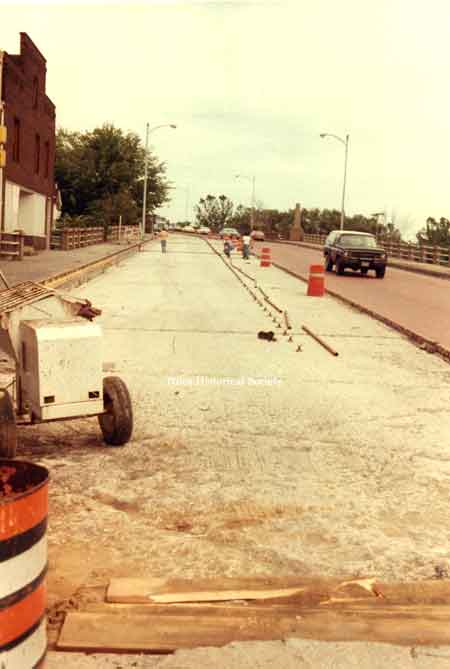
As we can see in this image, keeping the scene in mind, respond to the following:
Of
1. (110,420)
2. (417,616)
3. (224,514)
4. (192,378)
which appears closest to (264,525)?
(224,514)

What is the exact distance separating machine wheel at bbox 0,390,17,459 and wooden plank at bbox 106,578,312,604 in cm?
Result: 211

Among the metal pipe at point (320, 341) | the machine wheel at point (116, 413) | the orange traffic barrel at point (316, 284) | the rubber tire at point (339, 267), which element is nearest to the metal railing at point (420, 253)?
the rubber tire at point (339, 267)

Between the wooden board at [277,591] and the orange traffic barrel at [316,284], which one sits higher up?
the orange traffic barrel at [316,284]

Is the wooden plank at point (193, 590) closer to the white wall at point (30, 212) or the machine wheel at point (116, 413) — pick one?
the machine wheel at point (116, 413)

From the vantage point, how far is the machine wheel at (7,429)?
6105mm

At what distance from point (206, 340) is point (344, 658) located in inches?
384

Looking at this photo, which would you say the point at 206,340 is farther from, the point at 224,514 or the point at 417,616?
the point at 417,616

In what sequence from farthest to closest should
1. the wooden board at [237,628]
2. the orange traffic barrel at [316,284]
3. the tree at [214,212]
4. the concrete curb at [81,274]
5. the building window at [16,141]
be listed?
the tree at [214,212], the building window at [16,141], the orange traffic barrel at [316,284], the concrete curb at [81,274], the wooden board at [237,628]

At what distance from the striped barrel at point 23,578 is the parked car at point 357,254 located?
2977cm

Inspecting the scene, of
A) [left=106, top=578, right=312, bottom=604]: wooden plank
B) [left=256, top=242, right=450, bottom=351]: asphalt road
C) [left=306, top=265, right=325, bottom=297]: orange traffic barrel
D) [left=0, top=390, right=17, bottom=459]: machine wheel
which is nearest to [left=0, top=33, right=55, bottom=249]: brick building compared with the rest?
[left=256, top=242, right=450, bottom=351]: asphalt road

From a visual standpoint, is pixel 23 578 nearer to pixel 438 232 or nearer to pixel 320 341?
pixel 320 341

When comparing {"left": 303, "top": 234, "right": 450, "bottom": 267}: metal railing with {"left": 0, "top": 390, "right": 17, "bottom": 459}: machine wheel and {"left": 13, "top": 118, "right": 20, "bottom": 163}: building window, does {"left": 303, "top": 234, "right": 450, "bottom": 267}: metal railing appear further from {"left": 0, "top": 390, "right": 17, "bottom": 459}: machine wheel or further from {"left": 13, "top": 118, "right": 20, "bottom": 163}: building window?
{"left": 0, "top": 390, "right": 17, "bottom": 459}: machine wheel

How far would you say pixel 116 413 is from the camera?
6750 mm

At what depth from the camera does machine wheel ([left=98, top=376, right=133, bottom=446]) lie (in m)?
6.78
